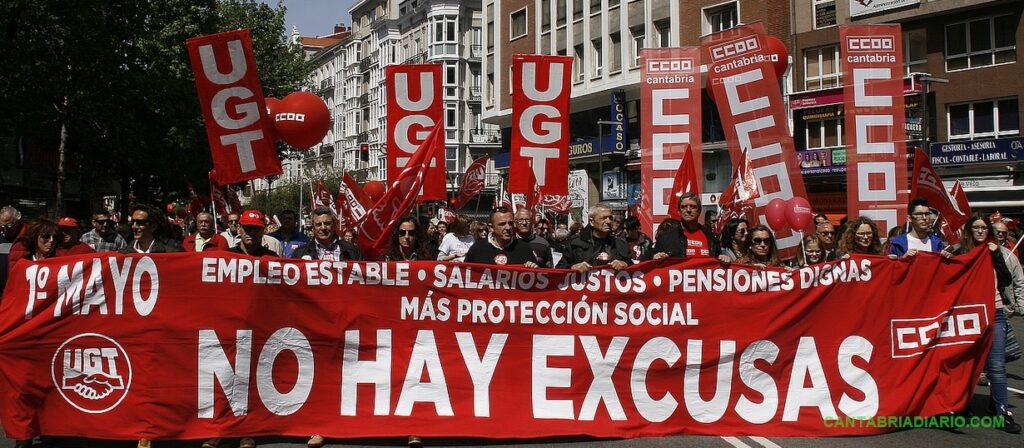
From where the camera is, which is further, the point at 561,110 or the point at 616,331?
the point at 561,110

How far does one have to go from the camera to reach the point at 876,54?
37.9ft

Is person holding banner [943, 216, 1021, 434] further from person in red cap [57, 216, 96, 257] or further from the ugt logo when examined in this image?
person in red cap [57, 216, 96, 257]

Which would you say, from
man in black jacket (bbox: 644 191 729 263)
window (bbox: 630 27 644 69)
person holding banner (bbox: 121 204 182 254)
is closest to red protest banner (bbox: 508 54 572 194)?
man in black jacket (bbox: 644 191 729 263)

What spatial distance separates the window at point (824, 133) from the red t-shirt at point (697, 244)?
26186mm

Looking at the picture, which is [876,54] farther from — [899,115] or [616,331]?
[616,331]

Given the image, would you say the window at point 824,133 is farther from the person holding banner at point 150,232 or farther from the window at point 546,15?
the person holding banner at point 150,232

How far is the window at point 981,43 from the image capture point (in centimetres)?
2814

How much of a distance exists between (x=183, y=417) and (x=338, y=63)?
3594 inches

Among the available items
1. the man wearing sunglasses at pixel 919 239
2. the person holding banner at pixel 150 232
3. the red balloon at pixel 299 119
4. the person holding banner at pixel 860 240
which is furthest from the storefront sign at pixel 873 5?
the person holding banner at pixel 150 232

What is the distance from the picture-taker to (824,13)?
32.8m

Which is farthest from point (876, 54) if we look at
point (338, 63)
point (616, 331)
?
point (338, 63)

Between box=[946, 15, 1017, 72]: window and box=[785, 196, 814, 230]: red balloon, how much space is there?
72.0ft

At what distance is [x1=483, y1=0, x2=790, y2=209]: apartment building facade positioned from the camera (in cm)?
3603

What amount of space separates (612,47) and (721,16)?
5862 mm
